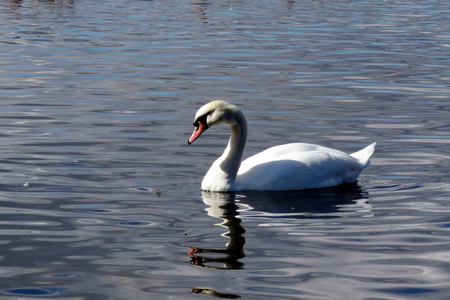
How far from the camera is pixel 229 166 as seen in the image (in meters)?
9.35

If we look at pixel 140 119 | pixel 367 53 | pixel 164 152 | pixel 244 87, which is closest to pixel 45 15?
pixel 367 53

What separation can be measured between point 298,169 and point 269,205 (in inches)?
32.5

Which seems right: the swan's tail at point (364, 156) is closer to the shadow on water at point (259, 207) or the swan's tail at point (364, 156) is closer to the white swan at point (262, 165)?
the white swan at point (262, 165)

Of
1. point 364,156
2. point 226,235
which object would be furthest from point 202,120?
point 364,156

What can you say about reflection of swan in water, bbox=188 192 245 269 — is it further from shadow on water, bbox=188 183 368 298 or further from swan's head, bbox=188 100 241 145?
Answer: swan's head, bbox=188 100 241 145

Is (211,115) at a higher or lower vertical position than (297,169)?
higher

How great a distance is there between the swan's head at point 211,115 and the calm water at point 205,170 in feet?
2.26

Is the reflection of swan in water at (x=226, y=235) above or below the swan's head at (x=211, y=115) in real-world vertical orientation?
below

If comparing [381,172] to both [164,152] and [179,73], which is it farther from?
[179,73]

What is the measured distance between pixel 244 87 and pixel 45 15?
20136 mm

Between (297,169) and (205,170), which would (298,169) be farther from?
(205,170)

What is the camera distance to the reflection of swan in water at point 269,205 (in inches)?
297

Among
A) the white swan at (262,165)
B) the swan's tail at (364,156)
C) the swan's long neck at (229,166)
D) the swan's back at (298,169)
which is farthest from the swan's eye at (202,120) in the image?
the swan's tail at (364,156)

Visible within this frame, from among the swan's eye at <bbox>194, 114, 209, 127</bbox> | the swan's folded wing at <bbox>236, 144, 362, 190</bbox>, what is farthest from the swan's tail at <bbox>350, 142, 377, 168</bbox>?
the swan's eye at <bbox>194, 114, 209, 127</bbox>
